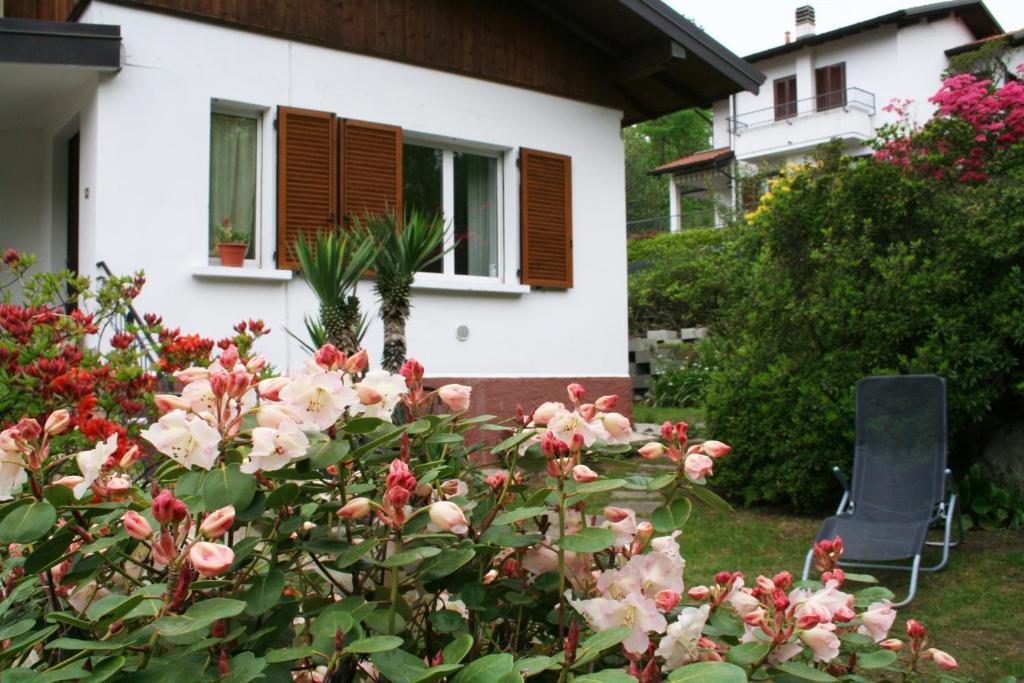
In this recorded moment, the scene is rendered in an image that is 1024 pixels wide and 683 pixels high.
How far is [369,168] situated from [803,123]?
21.8m

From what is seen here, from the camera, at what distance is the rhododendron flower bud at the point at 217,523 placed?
94 centimetres

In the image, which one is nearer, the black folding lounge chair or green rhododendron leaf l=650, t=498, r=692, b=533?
green rhododendron leaf l=650, t=498, r=692, b=533

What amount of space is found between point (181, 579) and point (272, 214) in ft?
22.6

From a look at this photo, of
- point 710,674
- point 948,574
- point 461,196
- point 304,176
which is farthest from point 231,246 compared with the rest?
point 710,674

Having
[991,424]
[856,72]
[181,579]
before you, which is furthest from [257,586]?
[856,72]

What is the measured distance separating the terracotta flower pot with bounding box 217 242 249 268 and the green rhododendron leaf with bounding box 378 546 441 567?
656 centimetres

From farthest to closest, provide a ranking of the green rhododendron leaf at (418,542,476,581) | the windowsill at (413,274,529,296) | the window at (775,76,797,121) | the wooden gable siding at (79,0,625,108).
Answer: the window at (775,76,797,121) → the windowsill at (413,274,529,296) → the wooden gable siding at (79,0,625,108) → the green rhododendron leaf at (418,542,476,581)

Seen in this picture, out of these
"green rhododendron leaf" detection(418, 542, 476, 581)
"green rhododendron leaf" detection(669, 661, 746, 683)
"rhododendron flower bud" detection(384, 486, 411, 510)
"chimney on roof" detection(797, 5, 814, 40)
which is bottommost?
"green rhododendron leaf" detection(669, 661, 746, 683)

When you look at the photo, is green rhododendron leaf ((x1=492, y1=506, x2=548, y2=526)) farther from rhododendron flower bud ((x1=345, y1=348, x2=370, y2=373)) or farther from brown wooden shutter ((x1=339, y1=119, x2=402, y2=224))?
brown wooden shutter ((x1=339, y1=119, x2=402, y2=224))

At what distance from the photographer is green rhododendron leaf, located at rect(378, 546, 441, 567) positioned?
103 centimetres

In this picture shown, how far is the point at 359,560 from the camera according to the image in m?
1.13

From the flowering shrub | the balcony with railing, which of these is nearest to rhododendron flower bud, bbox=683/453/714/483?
the flowering shrub

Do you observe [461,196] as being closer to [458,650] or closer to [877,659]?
[877,659]

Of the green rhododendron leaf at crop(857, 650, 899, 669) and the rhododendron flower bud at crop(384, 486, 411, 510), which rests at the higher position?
the rhododendron flower bud at crop(384, 486, 411, 510)
